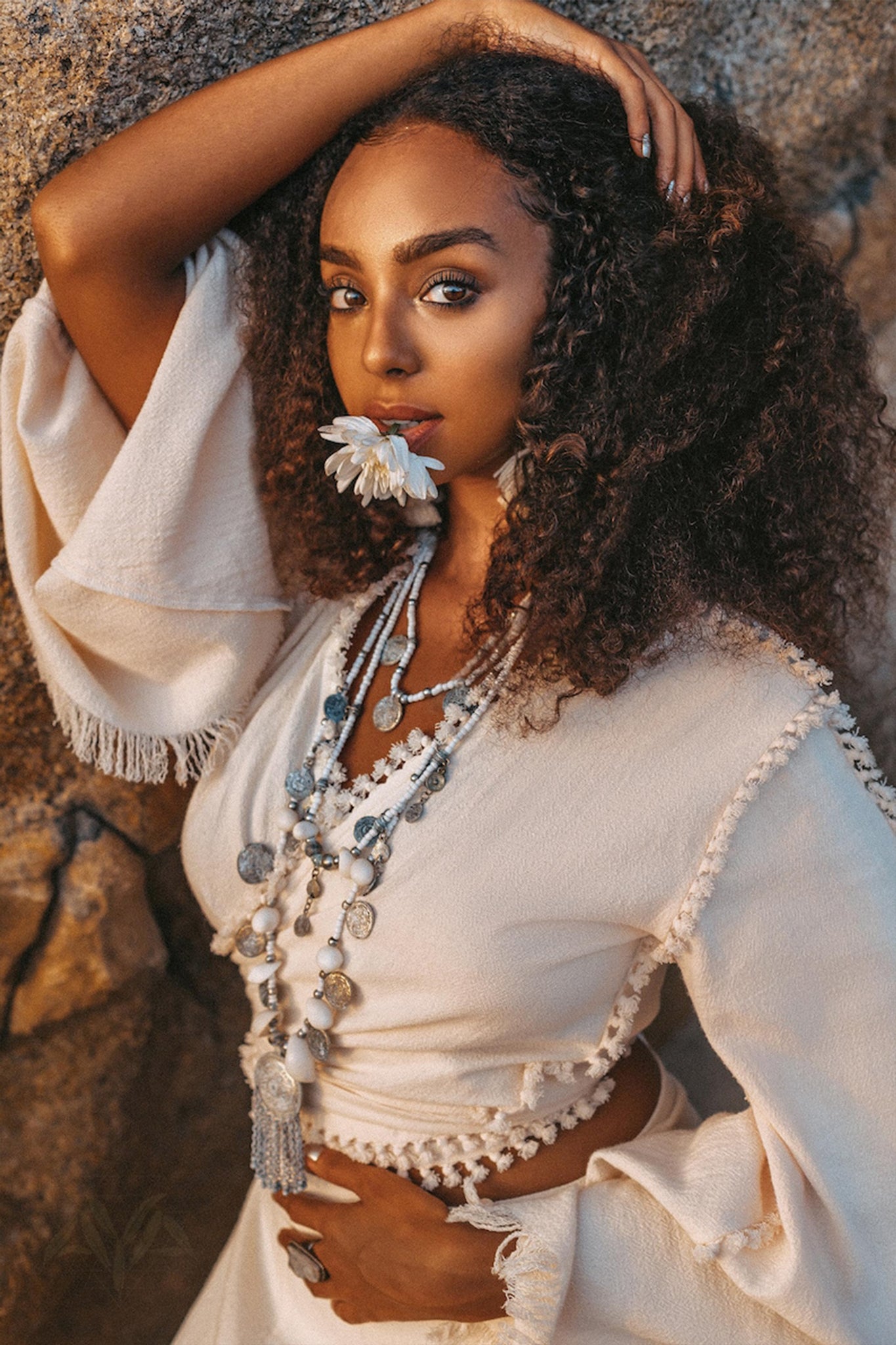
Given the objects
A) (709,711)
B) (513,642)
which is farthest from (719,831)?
(513,642)

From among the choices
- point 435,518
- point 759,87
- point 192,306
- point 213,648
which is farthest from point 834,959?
point 759,87

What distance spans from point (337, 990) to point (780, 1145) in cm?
52

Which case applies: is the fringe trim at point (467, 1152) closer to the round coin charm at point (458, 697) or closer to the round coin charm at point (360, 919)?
the round coin charm at point (360, 919)

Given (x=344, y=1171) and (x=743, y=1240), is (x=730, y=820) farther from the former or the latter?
(x=344, y=1171)

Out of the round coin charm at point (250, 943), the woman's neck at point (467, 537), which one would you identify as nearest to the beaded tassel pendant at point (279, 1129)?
the round coin charm at point (250, 943)

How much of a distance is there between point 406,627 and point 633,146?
0.63m

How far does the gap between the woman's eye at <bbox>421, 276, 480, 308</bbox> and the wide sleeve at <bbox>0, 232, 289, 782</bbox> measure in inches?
14.4

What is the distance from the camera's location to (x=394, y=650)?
5.04 feet

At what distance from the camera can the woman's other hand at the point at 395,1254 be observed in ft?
4.50

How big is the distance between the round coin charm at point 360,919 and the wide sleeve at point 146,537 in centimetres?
33

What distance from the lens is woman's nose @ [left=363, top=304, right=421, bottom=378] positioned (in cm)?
121

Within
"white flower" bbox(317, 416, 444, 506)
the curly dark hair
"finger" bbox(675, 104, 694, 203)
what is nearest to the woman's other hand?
the curly dark hair

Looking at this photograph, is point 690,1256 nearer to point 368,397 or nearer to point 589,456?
point 589,456

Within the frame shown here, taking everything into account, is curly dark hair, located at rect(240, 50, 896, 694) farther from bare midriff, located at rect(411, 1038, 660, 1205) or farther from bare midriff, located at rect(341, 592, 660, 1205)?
bare midriff, located at rect(411, 1038, 660, 1205)
